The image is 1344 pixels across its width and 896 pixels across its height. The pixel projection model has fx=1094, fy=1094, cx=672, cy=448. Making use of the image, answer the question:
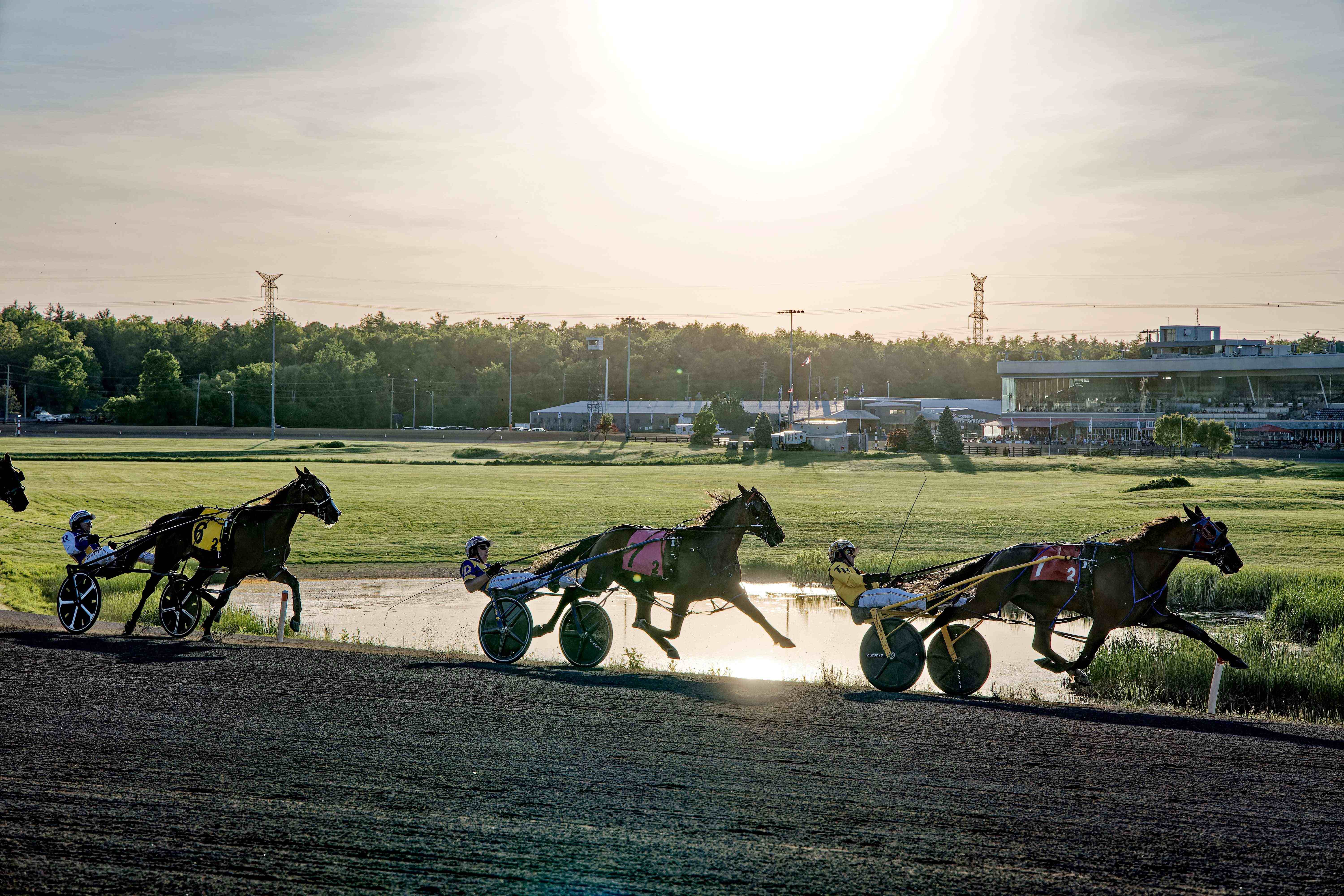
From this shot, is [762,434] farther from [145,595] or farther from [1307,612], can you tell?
[145,595]

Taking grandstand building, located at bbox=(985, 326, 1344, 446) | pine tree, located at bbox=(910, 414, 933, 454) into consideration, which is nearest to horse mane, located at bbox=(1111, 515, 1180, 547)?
pine tree, located at bbox=(910, 414, 933, 454)

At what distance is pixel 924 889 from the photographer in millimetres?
5969

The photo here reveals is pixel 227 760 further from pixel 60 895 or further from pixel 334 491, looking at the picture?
pixel 334 491

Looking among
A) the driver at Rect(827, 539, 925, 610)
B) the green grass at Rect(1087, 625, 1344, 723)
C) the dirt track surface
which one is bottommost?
the green grass at Rect(1087, 625, 1344, 723)

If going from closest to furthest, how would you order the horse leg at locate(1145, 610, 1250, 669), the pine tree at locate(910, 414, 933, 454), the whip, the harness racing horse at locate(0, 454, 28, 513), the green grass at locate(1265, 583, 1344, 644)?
1. the horse leg at locate(1145, 610, 1250, 669)
2. the harness racing horse at locate(0, 454, 28, 513)
3. the green grass at locate(1265, 583, 1344, 644)
4. the whip
5. the pine tree at locate(910, 414, 933, 454)

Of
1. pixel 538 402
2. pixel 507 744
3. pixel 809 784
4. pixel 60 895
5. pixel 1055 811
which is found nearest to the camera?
pixel 60 895

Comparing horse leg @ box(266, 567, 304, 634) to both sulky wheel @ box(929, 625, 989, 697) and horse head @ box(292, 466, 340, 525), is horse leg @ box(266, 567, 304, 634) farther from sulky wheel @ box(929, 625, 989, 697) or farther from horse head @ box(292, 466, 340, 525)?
sulky wheel @ box(929, 625, 989, 697)

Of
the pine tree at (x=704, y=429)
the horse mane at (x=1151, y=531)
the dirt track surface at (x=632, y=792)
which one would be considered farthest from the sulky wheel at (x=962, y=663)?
the pine tree at (x=704, y=429)

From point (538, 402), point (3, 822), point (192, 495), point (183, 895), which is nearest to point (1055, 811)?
point (183, 895)

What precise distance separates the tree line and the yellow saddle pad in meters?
95.7

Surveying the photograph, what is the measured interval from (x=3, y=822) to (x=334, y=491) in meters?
35.8

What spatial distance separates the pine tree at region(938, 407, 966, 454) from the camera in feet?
234

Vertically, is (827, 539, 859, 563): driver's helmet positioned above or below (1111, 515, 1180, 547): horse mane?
below

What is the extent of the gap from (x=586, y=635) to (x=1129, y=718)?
18.4ft
